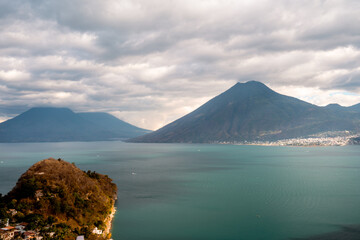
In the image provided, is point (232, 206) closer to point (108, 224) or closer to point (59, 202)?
point (108, 224)

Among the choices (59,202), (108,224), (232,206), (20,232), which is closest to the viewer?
(20,232)

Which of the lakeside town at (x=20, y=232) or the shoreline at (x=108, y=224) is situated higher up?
the lakeside town at (x=20, y=232)

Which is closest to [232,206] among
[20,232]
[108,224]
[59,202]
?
[108,224]

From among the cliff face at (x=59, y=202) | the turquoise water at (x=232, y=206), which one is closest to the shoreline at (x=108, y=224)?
the cliff face at (x=59, y=202)

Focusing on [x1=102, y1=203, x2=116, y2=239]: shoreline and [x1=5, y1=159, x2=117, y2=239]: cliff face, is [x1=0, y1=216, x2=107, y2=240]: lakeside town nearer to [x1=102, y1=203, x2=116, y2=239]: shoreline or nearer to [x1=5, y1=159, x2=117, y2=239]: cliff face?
[x1=5, y1=159, x2=117, y2=239]: cliff face

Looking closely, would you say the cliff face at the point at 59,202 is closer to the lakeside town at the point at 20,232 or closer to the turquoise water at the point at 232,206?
the lakeside town at the point at 20,232

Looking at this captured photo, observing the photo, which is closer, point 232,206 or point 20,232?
point 20,232

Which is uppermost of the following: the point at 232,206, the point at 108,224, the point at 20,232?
the point at 20,232

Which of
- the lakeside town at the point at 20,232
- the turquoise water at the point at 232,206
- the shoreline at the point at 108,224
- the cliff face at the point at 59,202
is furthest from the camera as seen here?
the turquoise water at the point at 232,206
